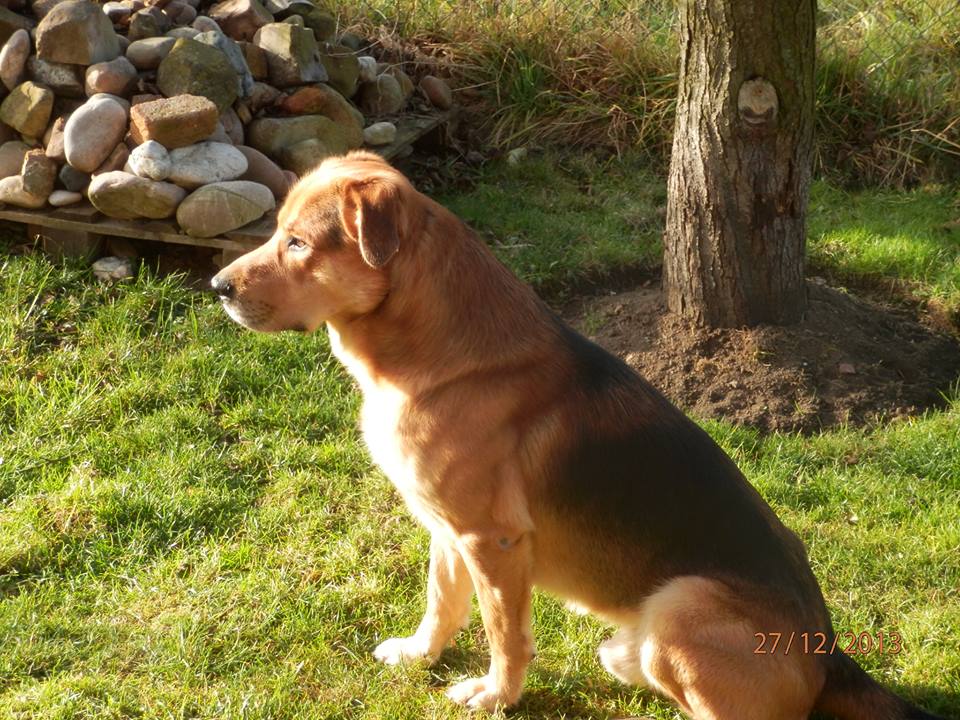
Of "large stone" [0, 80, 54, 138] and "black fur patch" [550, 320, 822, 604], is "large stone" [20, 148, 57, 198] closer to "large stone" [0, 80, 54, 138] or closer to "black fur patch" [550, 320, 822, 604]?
"large stone" [0, 80, 54, 138]

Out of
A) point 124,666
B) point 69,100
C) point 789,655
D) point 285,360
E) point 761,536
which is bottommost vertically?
point 124,666

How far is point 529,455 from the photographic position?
133 inches

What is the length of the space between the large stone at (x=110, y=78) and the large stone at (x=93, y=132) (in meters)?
0.13

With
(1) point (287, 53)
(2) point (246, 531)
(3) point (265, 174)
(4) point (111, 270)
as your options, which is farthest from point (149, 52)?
(2) point (246, 531)

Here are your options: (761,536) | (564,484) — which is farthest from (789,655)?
(564,484)

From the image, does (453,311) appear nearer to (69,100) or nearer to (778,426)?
(778,426)

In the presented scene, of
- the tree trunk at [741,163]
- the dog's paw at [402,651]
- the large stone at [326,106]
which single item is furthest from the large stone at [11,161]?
the dog's paw at [402,651]

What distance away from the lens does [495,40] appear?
860 cm

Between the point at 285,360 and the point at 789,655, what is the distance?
10.6 ft

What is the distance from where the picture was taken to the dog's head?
10.7 ft

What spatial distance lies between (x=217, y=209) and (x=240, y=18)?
197 cm

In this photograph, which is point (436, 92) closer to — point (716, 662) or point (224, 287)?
point (224, 287)

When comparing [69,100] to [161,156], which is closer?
[161,156]

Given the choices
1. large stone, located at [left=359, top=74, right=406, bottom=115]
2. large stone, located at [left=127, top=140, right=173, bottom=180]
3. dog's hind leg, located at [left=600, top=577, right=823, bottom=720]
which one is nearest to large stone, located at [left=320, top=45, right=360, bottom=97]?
large stone, located at [left=359, top=74, right=406, bottom=115]
